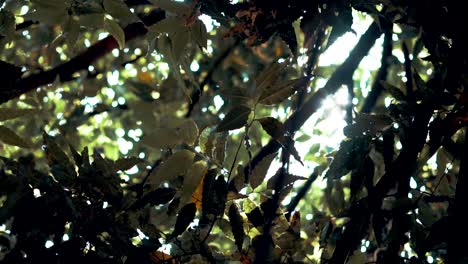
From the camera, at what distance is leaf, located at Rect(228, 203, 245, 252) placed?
152 centimetres

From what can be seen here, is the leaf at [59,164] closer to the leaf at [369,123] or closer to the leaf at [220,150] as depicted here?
the leaf at [220,150]

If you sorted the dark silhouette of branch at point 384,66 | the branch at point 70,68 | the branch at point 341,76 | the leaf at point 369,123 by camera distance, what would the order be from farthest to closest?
the branch at point 70,68 → the dark silhouette of branch at point 384,66 → the branch at point 341,76 → the leaf at point 369,123

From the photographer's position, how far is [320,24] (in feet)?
5.65

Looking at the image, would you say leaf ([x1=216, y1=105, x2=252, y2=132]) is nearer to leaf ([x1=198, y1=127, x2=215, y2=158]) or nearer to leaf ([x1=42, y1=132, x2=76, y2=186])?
leaf ([x1=198, y1=127, x2=215, y2=158])

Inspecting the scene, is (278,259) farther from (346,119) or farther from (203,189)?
(346,119)

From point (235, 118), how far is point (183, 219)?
280 mm

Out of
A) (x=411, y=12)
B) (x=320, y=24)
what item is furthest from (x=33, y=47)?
(x=411, y=12)

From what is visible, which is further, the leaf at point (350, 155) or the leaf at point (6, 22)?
the leaf at point (6, 22)

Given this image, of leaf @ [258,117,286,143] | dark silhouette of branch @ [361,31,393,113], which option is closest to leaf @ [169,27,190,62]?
leaf @ [258,117,286,143]

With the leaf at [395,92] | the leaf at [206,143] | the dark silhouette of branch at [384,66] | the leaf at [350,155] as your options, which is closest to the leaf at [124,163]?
the leaf at [206,143]

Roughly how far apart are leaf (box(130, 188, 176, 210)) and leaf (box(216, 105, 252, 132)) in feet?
0.79

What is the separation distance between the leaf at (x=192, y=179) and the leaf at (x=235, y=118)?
0.11 m

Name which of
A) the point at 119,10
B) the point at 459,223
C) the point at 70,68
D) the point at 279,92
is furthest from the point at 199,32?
the point at 70,68

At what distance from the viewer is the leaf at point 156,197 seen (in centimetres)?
151
